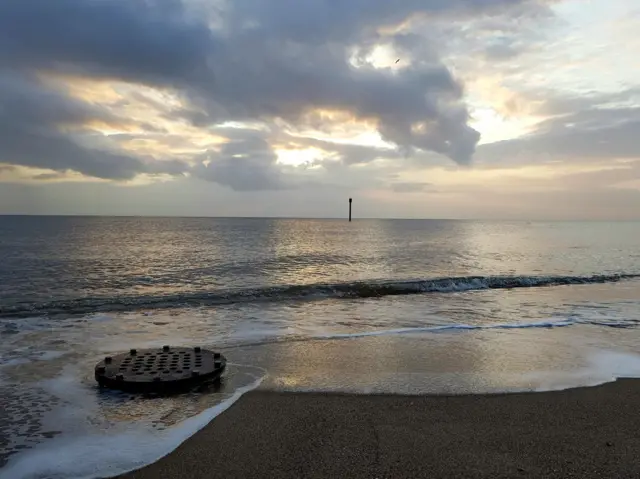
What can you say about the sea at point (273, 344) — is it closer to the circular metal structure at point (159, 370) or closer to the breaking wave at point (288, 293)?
the breaking wave at point (288, 293)

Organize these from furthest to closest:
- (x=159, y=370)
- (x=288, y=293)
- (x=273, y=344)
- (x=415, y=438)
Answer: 1. (x=288, y=293)
2. (x=273, y=344)
3. (x=159, y=370)
4. (x=415, y=438)

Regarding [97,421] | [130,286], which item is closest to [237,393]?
[97,421]

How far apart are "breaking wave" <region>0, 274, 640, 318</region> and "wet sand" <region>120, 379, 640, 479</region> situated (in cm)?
970

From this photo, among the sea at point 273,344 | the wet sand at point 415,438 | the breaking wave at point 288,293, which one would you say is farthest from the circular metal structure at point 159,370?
the breaking wave at point 288,293

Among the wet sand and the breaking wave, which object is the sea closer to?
the breaking wave

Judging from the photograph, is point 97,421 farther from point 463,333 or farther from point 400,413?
point 463,333

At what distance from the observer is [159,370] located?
6367mm

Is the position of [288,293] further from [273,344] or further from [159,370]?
[159,370]

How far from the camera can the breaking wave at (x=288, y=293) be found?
45.8 ft

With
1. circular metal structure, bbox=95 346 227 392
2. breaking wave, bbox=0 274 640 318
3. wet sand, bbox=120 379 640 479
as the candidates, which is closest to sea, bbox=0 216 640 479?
breaking wave, bbox=0 274 640 318

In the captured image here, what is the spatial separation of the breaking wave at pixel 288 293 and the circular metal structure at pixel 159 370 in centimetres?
714

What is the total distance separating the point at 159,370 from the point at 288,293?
1070 cm

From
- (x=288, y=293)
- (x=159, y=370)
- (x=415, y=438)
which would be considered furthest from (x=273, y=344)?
(x=288, y=293)

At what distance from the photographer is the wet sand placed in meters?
3.91
